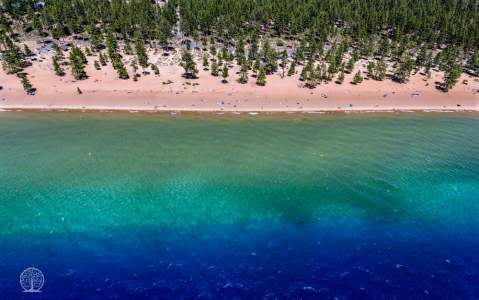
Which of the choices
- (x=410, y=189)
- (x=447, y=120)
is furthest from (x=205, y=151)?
(x=447, y=120)

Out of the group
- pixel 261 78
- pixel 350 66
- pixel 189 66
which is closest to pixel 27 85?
pixel 189 66

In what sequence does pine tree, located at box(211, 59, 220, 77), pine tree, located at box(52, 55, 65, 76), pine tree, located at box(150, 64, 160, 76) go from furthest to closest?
pine tree, located at box(211, 59, 220, 77)
pine tree, located at box(150, 64, 160, 76)
pine tree, located at box(52, 55, 65, 76)

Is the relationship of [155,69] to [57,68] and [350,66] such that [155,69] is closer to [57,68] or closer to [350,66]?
[57,68]

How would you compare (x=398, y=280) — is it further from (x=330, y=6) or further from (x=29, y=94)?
(x=330, y=6)

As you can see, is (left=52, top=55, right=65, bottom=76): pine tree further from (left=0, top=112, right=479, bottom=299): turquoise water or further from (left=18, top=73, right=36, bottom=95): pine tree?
(left=0, top=112, right=479, bottom=299): turquoise water

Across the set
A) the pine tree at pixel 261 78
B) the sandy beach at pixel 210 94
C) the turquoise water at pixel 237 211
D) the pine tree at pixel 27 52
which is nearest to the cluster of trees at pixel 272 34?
the pine tree at pixel 261 78

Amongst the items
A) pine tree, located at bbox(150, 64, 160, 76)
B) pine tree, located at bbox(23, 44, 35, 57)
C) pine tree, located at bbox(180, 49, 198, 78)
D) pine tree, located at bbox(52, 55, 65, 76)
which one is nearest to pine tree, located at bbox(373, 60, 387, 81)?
pine tree, located at bbox(180, 49, 198, 78)

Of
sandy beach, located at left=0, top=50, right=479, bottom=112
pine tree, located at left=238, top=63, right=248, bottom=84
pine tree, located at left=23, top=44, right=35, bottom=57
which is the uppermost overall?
pine tree, located at left=23, top=44, right=35, bottom=57
